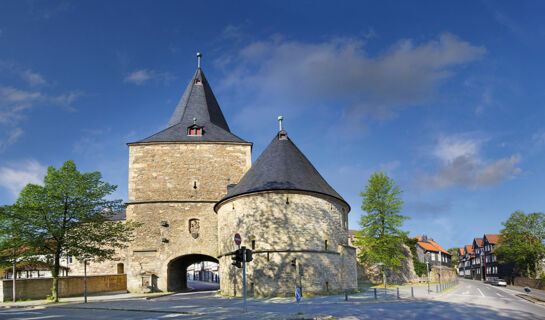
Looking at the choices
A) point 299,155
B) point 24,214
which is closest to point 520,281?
point 299,155

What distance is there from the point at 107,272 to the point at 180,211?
47.2ft

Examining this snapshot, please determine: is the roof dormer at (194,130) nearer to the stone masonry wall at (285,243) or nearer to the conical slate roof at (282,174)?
the conical slate roof at (282,174)

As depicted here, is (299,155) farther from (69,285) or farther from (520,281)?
(520,281)

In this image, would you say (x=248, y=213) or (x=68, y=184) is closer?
(x=68, y=184)

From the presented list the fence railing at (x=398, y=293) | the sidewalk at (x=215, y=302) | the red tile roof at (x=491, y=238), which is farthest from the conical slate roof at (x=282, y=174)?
the red tile roof at (x=491, y=238)

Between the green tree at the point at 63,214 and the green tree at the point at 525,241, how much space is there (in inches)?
1925

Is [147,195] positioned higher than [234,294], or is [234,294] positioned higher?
[147,195]

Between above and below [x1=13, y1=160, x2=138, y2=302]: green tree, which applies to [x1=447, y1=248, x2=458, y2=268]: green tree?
below

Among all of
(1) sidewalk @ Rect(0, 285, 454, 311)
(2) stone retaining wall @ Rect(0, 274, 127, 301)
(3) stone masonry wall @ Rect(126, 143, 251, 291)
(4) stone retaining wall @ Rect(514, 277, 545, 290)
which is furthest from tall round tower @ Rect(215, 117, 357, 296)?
(4) stone retaining wall @ Rect(514, 277, 545, 290)

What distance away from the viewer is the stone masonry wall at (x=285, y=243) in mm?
23266

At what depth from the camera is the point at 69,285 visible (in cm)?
2784

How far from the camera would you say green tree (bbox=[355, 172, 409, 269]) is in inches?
Answer: 1410

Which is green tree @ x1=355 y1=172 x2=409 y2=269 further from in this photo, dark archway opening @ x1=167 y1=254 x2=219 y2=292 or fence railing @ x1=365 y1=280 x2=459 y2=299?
dark archway opening @ x1=167 y1=254 x2=219 y2=292

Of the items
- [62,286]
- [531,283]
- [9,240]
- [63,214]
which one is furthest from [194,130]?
[531,283]
